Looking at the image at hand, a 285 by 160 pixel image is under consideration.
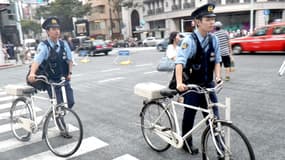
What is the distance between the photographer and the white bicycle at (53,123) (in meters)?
3.71

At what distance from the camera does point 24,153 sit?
159 inches

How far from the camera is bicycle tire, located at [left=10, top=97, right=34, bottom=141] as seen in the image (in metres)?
4.28

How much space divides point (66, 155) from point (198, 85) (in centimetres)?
208

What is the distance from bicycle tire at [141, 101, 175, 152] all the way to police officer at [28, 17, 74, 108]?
1275 millimetres

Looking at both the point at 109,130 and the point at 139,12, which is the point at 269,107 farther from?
the point at 139,12

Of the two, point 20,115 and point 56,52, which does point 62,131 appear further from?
point 56,52

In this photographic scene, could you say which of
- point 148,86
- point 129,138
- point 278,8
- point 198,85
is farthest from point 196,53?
point 278,8

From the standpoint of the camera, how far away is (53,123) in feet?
12.4

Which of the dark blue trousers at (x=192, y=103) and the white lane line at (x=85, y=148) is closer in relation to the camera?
the dark blue trousers at (x=192, y=103)

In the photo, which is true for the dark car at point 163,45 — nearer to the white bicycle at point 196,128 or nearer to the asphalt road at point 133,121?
the asphalt road at point 133,121

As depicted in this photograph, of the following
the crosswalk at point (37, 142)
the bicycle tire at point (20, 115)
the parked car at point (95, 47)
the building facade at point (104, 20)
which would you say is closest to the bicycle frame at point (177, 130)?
the crosswalk at point (37, 142)

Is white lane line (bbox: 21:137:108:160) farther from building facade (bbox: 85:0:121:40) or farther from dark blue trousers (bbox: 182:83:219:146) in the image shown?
building facade (bbox: 85:0:121:40)

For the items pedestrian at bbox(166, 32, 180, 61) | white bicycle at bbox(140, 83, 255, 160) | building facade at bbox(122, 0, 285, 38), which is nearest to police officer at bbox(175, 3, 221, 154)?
white bicycle at bbox(140, 83, 255, 160)

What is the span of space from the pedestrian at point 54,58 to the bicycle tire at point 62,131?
0.12 meters
